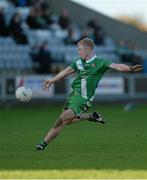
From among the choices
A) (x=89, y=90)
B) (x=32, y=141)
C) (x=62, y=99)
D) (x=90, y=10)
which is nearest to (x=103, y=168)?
(x=89, y=90)

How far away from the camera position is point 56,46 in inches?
1351

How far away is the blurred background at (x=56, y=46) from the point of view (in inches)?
1200

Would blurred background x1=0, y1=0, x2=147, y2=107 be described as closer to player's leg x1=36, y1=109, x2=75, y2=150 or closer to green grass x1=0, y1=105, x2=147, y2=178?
green grass x1=0, y1=105, x2=147, y2=178

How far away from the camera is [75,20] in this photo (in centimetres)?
3897

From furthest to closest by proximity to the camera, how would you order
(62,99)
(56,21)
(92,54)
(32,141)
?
(56,21), (62,99), (32,141), (92,54)

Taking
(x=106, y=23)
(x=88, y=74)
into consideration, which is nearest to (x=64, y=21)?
(x=106, y=23)

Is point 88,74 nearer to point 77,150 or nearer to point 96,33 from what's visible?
point 77,150

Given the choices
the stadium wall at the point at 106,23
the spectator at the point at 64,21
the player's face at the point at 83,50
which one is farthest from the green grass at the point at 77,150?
the stadium wall at the point at 106,23

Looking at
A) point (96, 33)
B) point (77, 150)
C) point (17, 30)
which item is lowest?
point (77, 150)

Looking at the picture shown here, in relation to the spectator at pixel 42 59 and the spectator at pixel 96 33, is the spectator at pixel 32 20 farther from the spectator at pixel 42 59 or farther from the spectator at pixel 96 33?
the spectator at pixel 96 33

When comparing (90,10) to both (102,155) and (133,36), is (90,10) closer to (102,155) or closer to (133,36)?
(133,36)

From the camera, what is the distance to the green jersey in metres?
13.8

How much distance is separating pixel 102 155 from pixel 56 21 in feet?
79.9

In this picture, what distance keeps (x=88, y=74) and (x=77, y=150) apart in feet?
4.61
